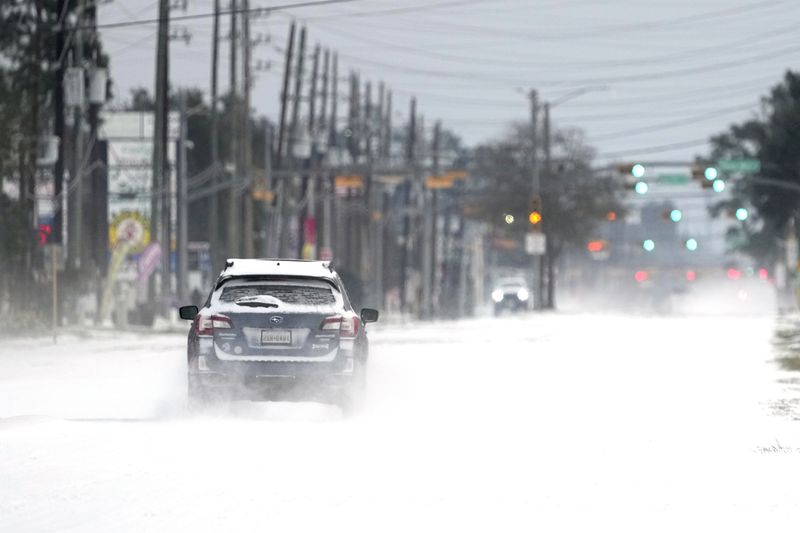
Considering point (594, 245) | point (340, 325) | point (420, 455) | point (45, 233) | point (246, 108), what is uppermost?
point (246, 108)

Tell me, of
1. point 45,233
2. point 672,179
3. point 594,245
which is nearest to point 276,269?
point 45,233

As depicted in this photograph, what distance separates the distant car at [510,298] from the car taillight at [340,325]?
297 feet

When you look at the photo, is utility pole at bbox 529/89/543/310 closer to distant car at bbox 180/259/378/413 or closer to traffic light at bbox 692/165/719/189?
traffic light at bbox 692/165/719/189

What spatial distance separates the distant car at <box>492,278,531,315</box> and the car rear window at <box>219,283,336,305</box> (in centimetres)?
9018

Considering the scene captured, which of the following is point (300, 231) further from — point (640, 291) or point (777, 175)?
point (640, 291)

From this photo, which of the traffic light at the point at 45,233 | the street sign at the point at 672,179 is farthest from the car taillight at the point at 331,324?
the street sign at the point at 672,179

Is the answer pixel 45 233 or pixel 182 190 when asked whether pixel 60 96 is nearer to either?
pixel 45 233

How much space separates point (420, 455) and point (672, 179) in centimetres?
6497

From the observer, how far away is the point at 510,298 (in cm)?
11156

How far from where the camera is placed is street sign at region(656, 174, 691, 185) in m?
A: 78.6

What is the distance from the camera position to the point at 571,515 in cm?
1185

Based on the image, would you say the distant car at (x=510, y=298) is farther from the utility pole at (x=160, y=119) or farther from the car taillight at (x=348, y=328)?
the car taillight at (x=348, y=328)

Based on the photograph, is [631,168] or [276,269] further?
[631,168]

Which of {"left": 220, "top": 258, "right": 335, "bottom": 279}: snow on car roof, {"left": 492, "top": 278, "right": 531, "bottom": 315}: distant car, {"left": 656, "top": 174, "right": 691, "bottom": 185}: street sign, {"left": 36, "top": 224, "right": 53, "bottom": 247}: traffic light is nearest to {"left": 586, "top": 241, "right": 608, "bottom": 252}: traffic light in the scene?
{"left": 492, "top": 278, "right": 531, "bottom": 315}: distant car
